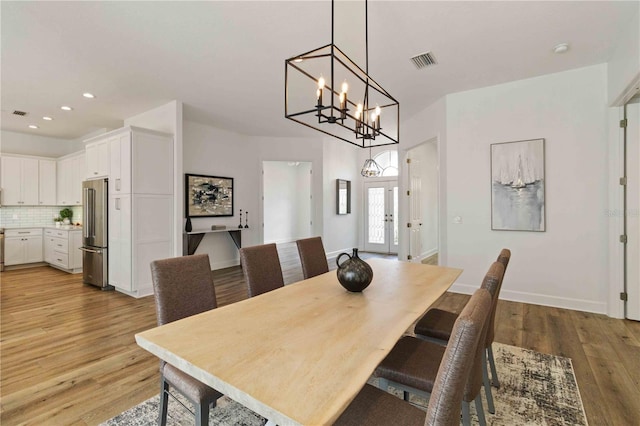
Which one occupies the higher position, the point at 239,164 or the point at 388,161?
the point at 388,161

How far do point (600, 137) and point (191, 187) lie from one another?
19.7ft

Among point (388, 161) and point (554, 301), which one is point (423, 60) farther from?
point (388, 161)

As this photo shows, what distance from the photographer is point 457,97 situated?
4.40 m

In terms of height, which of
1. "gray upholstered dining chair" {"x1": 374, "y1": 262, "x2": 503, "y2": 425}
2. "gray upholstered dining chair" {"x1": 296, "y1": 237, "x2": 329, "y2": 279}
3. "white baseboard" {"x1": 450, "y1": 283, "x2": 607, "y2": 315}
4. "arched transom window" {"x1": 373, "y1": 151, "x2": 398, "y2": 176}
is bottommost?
"white baseboard" {"x1": 450, "y1": 283, "x2": 607, "y2": 315}

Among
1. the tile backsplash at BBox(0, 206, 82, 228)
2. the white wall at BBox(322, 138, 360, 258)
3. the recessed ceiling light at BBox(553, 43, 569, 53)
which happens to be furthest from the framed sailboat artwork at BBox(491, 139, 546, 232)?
the tile backsplash at BBox(0, 206, 82, 228)

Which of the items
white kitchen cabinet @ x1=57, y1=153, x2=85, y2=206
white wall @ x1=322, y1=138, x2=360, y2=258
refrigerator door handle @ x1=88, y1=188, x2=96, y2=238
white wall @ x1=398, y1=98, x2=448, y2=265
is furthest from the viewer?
white wall @ x1=322, y1=138, x2=360, y2=258

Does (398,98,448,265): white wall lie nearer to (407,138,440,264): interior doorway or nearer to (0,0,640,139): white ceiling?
(407,138,440,264): interior doorway

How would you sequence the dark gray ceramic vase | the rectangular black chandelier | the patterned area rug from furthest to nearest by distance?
the rectangular black chandelier, the dark gray ceramic vase, the patterned area rug

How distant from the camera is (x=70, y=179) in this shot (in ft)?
21.3

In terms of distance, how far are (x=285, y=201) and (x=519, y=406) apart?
9.54 metres

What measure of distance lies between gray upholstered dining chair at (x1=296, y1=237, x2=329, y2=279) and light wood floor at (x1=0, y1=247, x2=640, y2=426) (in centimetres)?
141

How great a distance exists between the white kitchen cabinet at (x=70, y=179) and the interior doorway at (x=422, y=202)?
6.49 m

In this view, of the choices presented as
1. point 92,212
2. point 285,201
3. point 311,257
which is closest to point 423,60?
point 311,257

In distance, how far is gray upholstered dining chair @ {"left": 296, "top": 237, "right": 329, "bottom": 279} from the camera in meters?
2.76
